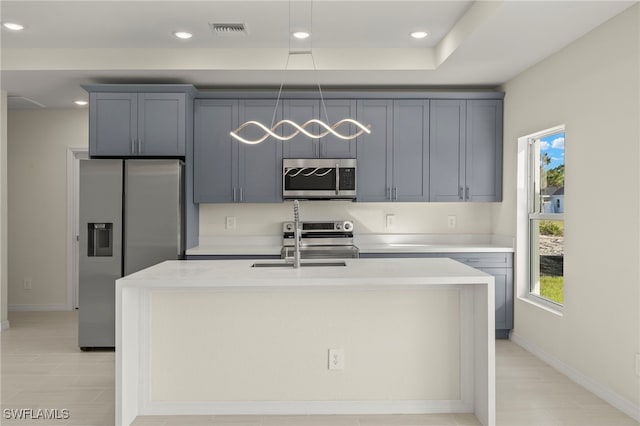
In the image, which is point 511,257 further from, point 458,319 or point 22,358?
point 22,358

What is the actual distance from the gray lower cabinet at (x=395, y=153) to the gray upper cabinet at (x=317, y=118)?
0.57 feet

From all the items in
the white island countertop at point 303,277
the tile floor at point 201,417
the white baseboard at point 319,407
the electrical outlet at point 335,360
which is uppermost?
the white island countertop at point 303,277

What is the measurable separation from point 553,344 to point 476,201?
1.57 meters

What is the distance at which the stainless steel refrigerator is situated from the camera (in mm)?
4363

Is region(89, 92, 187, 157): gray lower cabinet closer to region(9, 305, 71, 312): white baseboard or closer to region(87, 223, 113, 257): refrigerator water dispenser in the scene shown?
region(87, 223, 113, 257): refrigerator water dispenser

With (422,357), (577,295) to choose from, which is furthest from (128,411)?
(577,295)

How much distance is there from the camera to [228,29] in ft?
12.6

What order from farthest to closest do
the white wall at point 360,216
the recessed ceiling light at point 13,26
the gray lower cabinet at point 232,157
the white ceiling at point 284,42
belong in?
the white wall at point 360,216
the gray lower cabinet at point 232,157
the recessed ceiling light at point 13,26
the white ceiling at point 284,42

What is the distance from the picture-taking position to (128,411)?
2.80 meters

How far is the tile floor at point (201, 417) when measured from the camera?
2.89 metres

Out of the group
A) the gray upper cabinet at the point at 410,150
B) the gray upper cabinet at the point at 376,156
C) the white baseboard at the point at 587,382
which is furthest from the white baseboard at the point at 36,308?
the white baseboard at the point at 587,382

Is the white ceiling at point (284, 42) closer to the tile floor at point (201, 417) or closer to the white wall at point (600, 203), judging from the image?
the white wall at point (600, 203)

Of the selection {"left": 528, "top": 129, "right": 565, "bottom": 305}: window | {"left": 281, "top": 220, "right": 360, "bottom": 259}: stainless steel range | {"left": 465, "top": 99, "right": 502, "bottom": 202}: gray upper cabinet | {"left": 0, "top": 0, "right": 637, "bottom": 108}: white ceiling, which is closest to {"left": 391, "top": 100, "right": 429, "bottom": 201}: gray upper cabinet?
{"left": 0, "top": 0, "right": 637, "bottom": 108}: white ceiling

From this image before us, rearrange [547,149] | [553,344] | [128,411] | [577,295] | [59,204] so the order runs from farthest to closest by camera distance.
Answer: [59,204], [547,149], [553,344], [577,295], [128,411]
